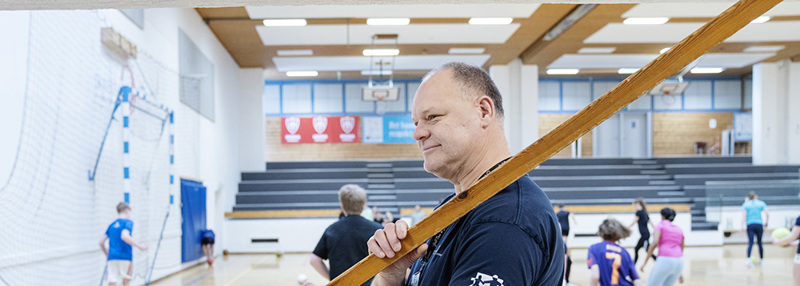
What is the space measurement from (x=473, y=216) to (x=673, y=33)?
20.2 meters

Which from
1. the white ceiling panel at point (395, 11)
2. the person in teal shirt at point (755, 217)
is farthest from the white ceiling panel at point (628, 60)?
the person in teal shirt at point (755, 217)

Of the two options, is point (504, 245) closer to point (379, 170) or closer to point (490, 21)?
point (490, 21)

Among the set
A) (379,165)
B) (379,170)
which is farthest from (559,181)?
(379,165)

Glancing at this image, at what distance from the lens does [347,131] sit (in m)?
28.7

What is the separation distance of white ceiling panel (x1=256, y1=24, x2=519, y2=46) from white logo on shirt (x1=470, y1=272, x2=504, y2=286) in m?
17.0

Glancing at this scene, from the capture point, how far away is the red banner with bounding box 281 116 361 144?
28.5 metres

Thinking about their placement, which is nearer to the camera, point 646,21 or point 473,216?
point 473,216

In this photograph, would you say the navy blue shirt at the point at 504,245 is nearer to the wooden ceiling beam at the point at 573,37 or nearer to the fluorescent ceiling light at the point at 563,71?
the wooden ceiling beam at the point at 573,37

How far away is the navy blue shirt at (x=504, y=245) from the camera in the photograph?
4.34ft

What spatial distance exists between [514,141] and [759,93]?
9.84 metres

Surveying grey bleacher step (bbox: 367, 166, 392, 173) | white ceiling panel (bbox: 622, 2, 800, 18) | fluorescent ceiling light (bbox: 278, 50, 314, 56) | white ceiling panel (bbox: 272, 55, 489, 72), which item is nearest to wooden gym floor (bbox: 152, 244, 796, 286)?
white ceiling panel (bbox: 622, 2, 800, 18)

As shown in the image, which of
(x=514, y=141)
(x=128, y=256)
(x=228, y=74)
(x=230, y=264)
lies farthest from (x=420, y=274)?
(x=514, y=141)

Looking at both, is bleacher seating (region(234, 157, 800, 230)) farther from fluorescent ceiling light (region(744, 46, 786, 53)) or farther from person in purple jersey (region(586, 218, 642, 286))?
person in purple jersey (region(586, 218, 642, 286))

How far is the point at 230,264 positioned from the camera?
17578 mm
